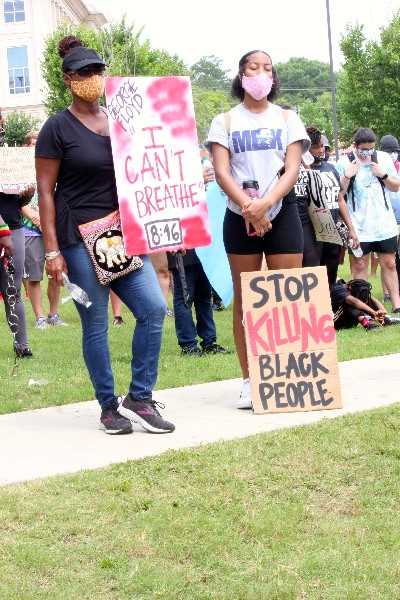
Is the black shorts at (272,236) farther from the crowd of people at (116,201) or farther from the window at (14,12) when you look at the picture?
the window at (14,12)

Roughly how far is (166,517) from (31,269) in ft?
28.8

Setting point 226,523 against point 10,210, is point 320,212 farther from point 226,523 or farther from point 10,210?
point 226,523

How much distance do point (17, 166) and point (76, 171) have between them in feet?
8.73

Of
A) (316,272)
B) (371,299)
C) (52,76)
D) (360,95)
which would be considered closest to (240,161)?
(316,272)

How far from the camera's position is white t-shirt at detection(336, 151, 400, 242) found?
40.5 feet

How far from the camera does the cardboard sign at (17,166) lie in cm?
848

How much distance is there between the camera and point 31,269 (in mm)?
12820

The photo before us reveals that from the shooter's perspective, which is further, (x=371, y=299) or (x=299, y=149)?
(x=371, y=299)

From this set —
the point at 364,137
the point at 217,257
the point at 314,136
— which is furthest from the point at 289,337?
the point at 364,137

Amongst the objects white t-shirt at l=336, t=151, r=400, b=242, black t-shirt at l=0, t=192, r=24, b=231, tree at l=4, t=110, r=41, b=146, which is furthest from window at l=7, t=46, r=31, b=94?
black t-shirt at l=0, t=192, r=24, b=231

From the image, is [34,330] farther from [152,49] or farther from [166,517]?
[152,49]

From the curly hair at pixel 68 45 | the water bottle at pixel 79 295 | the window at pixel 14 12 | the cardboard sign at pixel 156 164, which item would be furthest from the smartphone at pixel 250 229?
the window at pixel 14 12

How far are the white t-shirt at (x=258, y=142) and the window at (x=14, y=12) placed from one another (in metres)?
73.2

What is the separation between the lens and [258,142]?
645 centimetres
